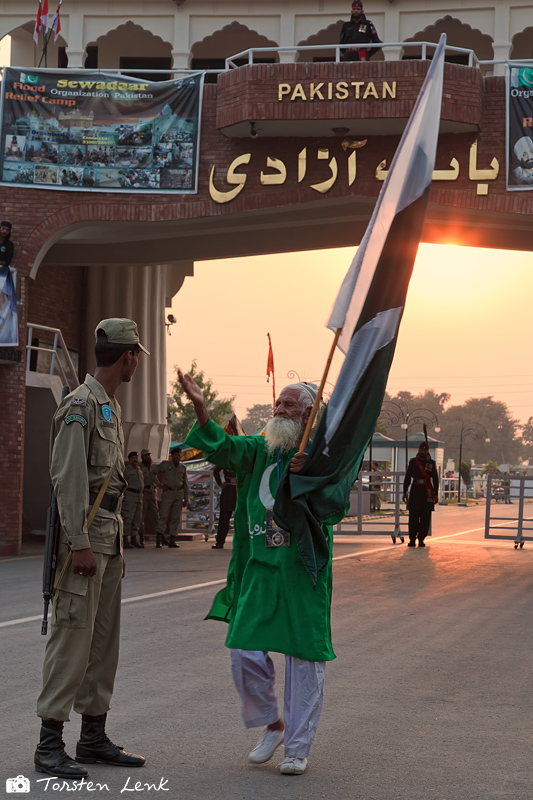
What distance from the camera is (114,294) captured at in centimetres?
2569

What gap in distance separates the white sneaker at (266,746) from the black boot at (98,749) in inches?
21.8

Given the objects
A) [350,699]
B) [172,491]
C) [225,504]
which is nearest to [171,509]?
[172,491]

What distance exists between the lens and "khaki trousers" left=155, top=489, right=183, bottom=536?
20.2 m

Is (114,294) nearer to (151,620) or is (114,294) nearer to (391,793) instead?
(151,620)

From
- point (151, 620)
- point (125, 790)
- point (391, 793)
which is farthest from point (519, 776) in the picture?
point (151, 620)

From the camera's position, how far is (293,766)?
15.7 ft

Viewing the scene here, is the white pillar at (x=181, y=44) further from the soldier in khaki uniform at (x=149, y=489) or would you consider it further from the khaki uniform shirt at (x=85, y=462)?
the khaki uniform shirt at (x=85, y=462)

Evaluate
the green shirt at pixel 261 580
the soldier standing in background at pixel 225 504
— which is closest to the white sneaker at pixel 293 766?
the green shirt at pixel 261 580

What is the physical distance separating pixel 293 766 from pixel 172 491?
51.2 feet

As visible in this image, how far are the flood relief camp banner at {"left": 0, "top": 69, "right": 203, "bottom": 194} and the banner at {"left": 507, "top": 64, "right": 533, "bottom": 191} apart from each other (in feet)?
18.6

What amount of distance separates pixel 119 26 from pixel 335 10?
16.0 ft

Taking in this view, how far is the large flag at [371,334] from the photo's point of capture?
500 centimetres

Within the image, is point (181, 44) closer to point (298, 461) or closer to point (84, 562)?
point (298, 461)

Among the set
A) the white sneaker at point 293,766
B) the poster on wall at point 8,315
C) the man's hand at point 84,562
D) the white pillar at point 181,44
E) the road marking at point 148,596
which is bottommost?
the road marking at point 148,596
